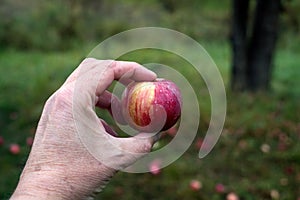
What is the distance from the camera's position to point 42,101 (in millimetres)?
5320

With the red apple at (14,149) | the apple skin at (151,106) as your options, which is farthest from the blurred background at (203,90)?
the apple skin at (151,106)

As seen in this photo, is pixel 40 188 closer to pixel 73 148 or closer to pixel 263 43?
pixel 73 148

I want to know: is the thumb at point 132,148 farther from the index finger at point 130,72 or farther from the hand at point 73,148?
the index finger at point 130,72

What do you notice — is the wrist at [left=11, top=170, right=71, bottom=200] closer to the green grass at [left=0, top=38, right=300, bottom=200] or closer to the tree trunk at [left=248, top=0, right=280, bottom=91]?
the green grass at [left=0, top=38, right=300, bottom=200]

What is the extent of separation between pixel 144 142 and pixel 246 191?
2.22 m

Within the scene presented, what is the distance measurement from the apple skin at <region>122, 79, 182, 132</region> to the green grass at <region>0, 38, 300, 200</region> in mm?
1604

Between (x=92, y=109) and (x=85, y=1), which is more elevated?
(x=92, y=109)

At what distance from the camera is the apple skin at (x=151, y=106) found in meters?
1.78

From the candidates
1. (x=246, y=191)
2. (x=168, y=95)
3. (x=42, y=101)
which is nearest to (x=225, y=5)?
(x=42, y=101)

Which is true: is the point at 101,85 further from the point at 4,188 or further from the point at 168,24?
the point at 168,24

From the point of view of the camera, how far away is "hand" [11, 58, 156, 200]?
1.55 m

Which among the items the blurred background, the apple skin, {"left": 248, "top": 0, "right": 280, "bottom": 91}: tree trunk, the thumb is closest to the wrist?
the thumb

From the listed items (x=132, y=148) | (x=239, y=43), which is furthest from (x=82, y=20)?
(x=132, y=148)

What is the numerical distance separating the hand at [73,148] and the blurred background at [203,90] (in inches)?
26.2
